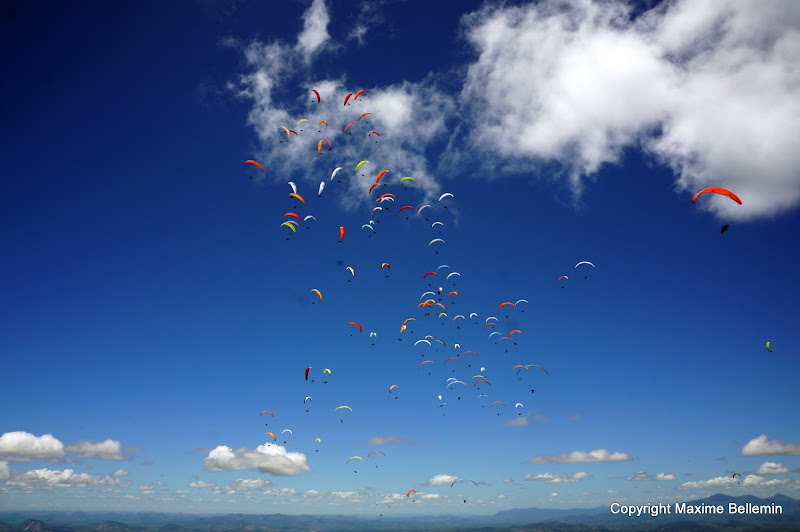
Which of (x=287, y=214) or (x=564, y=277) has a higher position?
(x=287, y=214)

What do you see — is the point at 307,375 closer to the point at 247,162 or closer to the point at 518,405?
the point at 247,162

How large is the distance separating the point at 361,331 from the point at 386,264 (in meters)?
7.86

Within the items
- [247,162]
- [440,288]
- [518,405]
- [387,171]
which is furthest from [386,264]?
[518,405]

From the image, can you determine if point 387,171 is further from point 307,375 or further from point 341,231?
point 307,375

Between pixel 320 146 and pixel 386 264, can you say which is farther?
pixel 386 264

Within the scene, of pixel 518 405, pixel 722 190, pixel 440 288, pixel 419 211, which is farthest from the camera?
pixel 518 405

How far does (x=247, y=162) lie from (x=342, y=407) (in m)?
29.3

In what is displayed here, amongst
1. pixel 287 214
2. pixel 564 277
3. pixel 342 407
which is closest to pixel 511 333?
pixel 564 277

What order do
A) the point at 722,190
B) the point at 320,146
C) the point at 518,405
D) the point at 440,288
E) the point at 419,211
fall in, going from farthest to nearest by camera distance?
the point at 518,405, the point at 440,288, the point at 419,211, the point at 320,146, the point at 722,190

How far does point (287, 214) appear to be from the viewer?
42.9 metres

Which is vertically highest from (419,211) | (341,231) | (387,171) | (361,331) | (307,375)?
(387,171)

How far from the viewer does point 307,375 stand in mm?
46219

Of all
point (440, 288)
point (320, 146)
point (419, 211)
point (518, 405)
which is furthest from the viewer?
point (518, 405)

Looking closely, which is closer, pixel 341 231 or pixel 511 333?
pixel 341 231
